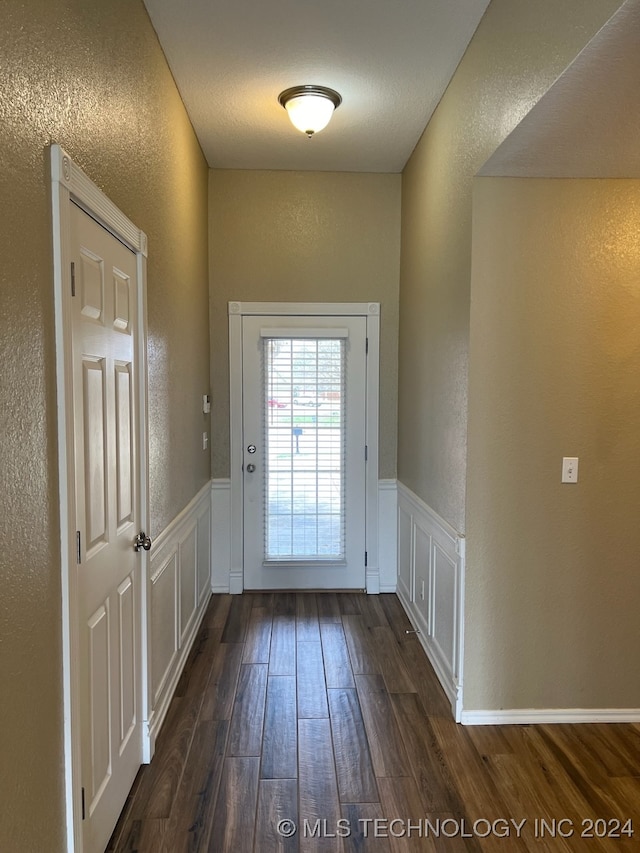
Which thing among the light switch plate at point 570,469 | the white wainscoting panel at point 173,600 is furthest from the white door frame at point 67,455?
the light switch plate at point 570,469

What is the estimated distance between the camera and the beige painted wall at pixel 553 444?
2.40 meters

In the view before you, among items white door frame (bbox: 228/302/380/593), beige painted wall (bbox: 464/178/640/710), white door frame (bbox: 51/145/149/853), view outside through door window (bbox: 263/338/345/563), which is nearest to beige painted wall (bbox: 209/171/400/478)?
white door frame (bbox: 228/302/380/593)

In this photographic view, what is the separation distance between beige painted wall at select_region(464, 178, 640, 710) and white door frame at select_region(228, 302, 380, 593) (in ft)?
5.38

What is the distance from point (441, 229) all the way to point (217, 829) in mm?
2747

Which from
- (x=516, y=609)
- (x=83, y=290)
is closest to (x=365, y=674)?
(x=516, y=609)

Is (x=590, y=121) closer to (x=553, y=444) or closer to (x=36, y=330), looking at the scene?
(x=553, y=444)

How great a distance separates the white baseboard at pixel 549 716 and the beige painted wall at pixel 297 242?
7.92ft

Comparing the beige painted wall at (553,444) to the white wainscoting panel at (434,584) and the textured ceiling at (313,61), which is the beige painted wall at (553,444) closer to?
the white wainscoting panel at (434,584)

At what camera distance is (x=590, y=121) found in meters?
1.90

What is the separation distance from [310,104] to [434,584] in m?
2.53

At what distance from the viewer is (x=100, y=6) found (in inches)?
67.3

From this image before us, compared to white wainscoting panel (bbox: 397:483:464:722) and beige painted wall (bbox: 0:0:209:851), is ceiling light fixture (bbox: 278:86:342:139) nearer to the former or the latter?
beige painted wall (bbox: 0:0:209:851)

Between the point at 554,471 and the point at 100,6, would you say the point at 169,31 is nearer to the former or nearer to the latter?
the point at 100,6

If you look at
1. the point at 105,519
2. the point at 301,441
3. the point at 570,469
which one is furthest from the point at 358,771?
the point at 301,441
